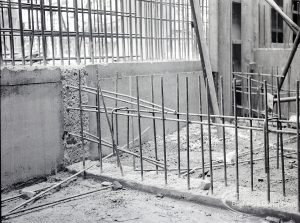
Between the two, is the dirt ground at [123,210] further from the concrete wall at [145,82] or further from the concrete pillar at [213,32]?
the concrete pillar at [213,32]

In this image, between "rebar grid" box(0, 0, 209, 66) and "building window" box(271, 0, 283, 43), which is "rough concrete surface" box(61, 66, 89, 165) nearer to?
"rebar grid" box(0, 0, 209, 66)

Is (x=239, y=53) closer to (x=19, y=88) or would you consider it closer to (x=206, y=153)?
(x=206, y=153)

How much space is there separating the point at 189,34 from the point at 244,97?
2830mm

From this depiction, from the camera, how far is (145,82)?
26.3ft

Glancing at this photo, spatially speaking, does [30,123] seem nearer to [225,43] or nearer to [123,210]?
[123,210]

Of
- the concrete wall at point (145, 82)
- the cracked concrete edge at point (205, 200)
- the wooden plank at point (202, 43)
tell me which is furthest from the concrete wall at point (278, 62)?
the cracked concrete edge at point (205, 200)

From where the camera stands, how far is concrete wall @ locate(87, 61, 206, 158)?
681 centimetres

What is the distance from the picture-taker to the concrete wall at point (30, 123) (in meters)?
5.07

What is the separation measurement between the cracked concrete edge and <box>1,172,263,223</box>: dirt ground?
2.2 inches

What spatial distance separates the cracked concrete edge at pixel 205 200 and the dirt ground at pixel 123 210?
0.06m

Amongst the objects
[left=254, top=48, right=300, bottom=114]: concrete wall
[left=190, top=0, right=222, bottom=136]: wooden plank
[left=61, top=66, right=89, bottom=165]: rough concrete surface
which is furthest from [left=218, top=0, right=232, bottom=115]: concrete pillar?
[left=61, top=66, right=89, bottom=165]: rough concrete surface

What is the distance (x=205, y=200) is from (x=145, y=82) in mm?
4169

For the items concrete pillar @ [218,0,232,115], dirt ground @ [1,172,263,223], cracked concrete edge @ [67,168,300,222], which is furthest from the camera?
concrete pillar @ [218,0,232,115]

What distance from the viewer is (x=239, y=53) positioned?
464 inches
